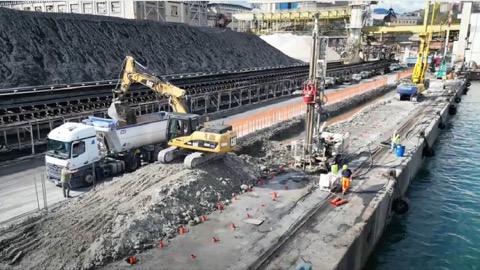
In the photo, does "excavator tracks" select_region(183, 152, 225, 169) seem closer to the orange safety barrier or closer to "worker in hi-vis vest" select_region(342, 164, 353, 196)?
"worker in hi-vis vest" select_region(342, 164, 353, 196)

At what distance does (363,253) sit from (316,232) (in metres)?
2.25

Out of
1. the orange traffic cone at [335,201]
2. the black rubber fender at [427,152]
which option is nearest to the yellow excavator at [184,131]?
the orange traffic cone at [335,201]

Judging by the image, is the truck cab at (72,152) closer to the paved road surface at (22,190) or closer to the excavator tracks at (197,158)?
the paved road surface at (22,190)

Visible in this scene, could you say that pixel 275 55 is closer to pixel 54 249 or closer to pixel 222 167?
pixel 222 167

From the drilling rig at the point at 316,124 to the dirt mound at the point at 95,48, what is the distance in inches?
935

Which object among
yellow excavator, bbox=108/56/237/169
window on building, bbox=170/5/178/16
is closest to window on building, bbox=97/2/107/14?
window on building, bbox=170/5/178/16

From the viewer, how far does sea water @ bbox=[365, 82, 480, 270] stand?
15370 millimetres

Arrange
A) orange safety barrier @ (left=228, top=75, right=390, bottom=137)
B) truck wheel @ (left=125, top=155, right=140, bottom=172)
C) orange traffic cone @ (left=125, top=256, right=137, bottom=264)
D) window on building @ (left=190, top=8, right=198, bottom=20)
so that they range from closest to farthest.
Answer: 1. orange traffic cone @ (left=125, top=256, right=137, bottom=264)
2. truck wheel @ (left=125, top=155, right=140, bottom=172)
3. orange safety barrier @ (left=228, top=75, right=390, bottom=137)
4. window on building @ (left=190, top=8, right=198, bottom=20)

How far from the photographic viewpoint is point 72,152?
16.8 m

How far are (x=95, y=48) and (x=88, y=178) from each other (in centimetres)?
2667

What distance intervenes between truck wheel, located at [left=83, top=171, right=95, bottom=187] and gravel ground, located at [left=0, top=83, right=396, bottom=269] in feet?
6.94

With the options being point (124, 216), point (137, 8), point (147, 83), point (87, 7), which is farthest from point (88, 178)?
point (87, 7)

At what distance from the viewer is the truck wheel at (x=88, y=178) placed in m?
17.5

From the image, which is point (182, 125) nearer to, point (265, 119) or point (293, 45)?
point (265, 119)
